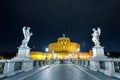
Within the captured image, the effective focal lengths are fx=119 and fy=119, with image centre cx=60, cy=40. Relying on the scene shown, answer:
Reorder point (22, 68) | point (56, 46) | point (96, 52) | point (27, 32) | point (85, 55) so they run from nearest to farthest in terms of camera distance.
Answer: point (22, 68)
point (96, 52)
point (27, 32)
point (85, 55)
point (56, 46)

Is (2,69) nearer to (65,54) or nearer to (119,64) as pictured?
(119,64)

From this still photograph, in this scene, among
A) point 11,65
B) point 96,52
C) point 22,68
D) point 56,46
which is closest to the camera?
point 11,65

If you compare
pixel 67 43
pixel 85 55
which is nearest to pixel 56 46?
pixel 67 43

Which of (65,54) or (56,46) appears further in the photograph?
(56,46)

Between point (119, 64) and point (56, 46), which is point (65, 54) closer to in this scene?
point (56, 46)

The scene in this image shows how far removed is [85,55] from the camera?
101 meters

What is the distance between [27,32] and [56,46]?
92778 millimetres

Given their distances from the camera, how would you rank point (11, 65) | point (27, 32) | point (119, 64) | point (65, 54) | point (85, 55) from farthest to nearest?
point (85, 55) < point (65, 54) < point (27, 32) < point (11, 65) < point (119, 64)

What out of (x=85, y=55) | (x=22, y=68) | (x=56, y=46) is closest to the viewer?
(x=22, y=68)

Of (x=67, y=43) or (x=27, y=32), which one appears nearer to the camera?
(x=27, y=32)

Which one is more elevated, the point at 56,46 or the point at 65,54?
the point at 56,46

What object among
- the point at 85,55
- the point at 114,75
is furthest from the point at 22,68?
the point at 85,55

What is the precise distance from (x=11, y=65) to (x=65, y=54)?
272 feet

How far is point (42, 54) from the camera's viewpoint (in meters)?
95.9
